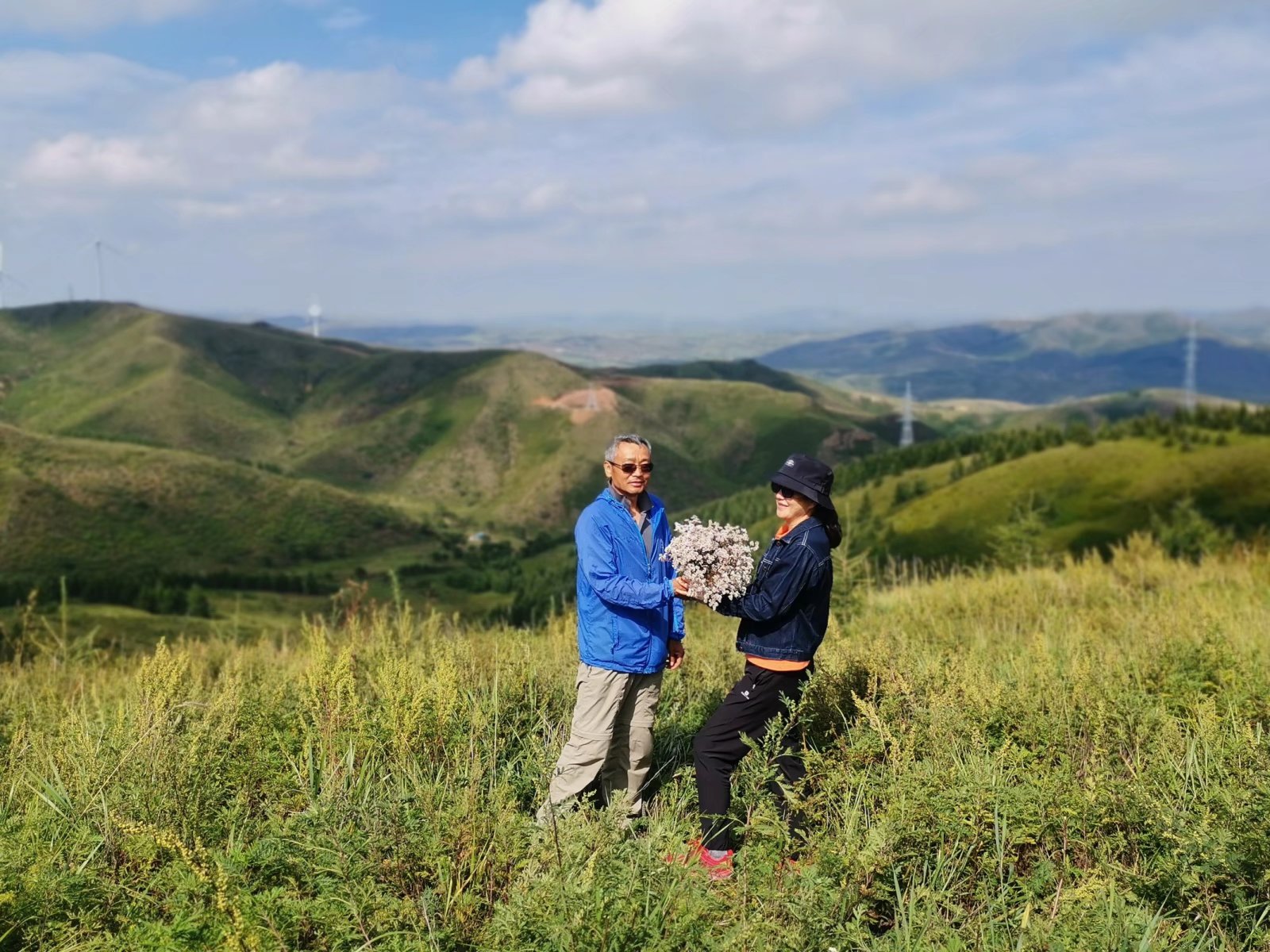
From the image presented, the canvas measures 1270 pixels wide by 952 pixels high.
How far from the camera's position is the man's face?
4863 mm

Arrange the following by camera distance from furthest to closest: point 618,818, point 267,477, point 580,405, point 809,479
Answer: point 580,405, point 267,477, point 809,479, point 618,818

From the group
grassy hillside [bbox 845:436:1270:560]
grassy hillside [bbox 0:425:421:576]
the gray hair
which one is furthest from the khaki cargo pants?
grassy hillside [bbox 0:425:421:576]

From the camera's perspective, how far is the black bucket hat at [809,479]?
4715mm

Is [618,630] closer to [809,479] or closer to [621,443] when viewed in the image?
[621,443]

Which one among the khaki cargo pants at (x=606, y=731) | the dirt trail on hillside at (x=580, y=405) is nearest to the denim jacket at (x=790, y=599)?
the khaki cargo pants at (x=606, y=731)

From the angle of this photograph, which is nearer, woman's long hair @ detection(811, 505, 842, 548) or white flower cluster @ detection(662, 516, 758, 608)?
white flower cluster @ detection(662, 516, 758, 608)

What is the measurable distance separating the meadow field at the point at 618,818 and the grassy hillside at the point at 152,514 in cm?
10518

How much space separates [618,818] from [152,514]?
12143 cm

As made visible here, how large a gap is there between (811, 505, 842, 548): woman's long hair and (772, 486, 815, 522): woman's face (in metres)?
0.05

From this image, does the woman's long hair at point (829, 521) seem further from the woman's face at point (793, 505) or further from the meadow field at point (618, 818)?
the meadow field at point (618, 818)

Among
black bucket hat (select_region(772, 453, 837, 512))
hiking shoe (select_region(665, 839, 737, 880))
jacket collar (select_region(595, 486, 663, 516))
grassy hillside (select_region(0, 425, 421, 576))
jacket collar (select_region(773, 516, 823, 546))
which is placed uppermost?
black bucket hat (select_region(772, 453, 837, 512))

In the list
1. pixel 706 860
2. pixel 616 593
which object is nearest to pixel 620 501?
pixel 616 593

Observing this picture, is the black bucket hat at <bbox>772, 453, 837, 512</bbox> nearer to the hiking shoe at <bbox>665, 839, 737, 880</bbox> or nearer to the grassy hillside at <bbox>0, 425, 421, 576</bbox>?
the hiking shoe at <bbox>665, 839, 737, 880</bbox>

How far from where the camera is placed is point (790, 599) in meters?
4.62
